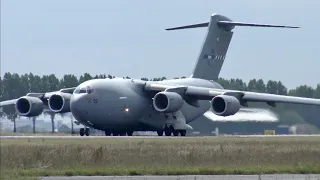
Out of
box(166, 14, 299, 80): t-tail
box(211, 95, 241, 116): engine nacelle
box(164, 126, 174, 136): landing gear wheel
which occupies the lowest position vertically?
box(164, 126, 174, 136): landing gear wheel

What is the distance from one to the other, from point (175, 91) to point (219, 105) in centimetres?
342

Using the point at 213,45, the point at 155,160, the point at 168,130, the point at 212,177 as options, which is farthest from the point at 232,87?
the point at 212,177

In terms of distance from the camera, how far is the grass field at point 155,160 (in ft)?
85.4

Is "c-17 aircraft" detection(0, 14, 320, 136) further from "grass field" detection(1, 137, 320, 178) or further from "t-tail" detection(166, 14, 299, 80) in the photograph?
"grass field" detection(1, 137, 320, 178)

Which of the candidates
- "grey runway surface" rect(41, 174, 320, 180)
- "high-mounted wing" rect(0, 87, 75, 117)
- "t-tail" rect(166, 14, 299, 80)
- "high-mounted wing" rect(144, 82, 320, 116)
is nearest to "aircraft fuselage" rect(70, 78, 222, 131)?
"high-mounted wing" rect(144, 82, 320, 116)

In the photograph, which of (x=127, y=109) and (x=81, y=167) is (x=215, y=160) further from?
(x=127, y=109)

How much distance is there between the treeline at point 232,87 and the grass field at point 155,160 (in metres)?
19.9

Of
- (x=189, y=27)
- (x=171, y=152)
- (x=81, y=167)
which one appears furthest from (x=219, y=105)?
(x=81, y=167)

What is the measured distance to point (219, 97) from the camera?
168 ft

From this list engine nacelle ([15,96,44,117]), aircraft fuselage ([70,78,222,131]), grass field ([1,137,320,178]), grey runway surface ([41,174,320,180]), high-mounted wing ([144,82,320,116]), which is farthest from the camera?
engine nacelle ([15,96,44,117])

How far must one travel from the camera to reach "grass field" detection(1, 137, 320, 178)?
26.0 m

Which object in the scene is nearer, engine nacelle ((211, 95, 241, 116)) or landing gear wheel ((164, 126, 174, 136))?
engine nacelle ((211, 95, 241, 116))

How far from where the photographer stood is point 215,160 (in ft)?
97.6

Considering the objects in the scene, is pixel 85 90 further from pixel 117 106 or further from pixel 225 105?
pixel 225 105
